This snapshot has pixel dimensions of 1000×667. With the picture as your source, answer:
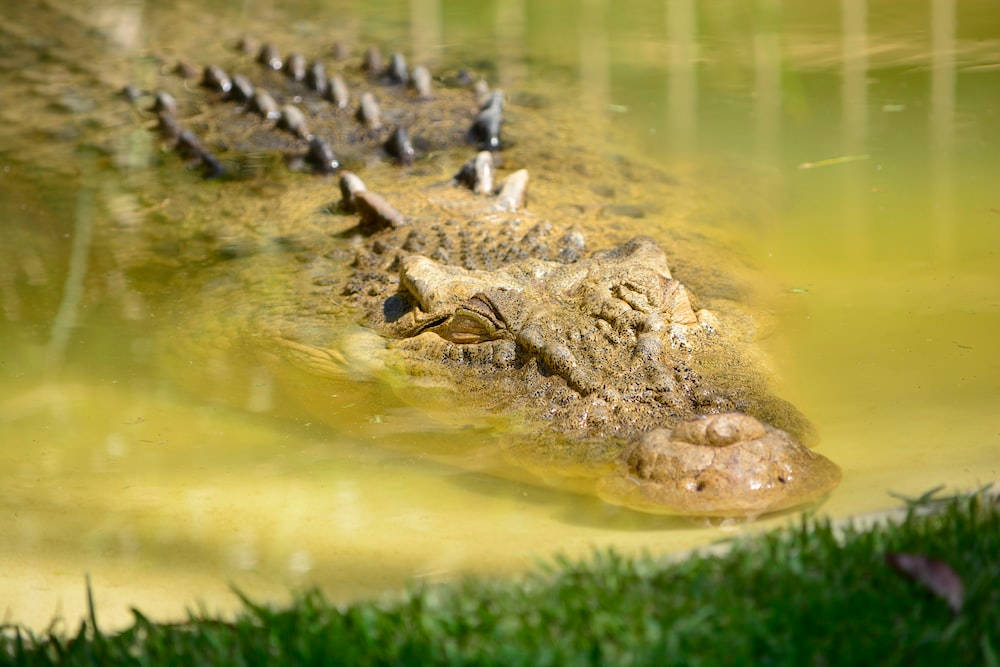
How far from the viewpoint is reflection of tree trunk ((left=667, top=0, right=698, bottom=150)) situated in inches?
364

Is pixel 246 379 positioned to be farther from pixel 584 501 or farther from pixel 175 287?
pixel 584 501

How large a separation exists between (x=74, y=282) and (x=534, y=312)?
11.0 feet

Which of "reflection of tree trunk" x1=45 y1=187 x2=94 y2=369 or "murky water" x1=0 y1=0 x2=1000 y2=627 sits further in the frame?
"reflection of tree trunk" x1=45 y1=187 x2=94 y2=369

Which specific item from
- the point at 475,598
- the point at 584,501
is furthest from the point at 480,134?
the point at 475,598

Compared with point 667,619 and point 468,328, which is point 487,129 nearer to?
point 468,328

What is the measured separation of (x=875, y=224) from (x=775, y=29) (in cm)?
694

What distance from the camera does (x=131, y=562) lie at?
370 centimetres

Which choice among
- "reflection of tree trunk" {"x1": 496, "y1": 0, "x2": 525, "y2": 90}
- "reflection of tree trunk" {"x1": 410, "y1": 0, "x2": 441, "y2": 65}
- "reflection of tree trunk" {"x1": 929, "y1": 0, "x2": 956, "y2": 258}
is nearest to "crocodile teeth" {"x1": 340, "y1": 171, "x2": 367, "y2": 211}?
"reflection of tree trunk" {"x1": 929, "y1": 0, "x2": 956, "y2": 258}

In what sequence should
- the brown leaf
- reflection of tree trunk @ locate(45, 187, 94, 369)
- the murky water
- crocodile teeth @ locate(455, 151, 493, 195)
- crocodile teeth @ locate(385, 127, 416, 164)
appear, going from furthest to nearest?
crocodile teeth @ locate(385, 127, 416, 164)
crocodile teeth @ locate(455, 151, 493, 195)
reflection of tree trunk @ locate(45, 187, 94, 369)
the murky water
the brown leaf

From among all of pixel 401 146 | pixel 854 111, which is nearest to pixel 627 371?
pixel 401 146

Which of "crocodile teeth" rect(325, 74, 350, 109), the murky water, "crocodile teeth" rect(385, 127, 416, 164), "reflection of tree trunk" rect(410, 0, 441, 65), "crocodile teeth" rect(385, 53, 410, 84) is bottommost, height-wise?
the murky water

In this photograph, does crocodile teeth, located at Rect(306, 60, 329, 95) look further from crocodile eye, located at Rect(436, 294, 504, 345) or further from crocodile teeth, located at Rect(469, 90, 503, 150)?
crocodile eye, located at Rect(436, 294, 504, 345)

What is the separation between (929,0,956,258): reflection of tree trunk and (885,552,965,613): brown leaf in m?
3.94

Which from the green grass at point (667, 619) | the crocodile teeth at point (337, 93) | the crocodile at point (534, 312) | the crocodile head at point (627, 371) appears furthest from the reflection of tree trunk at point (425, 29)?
the green grass at point (667, 619)
